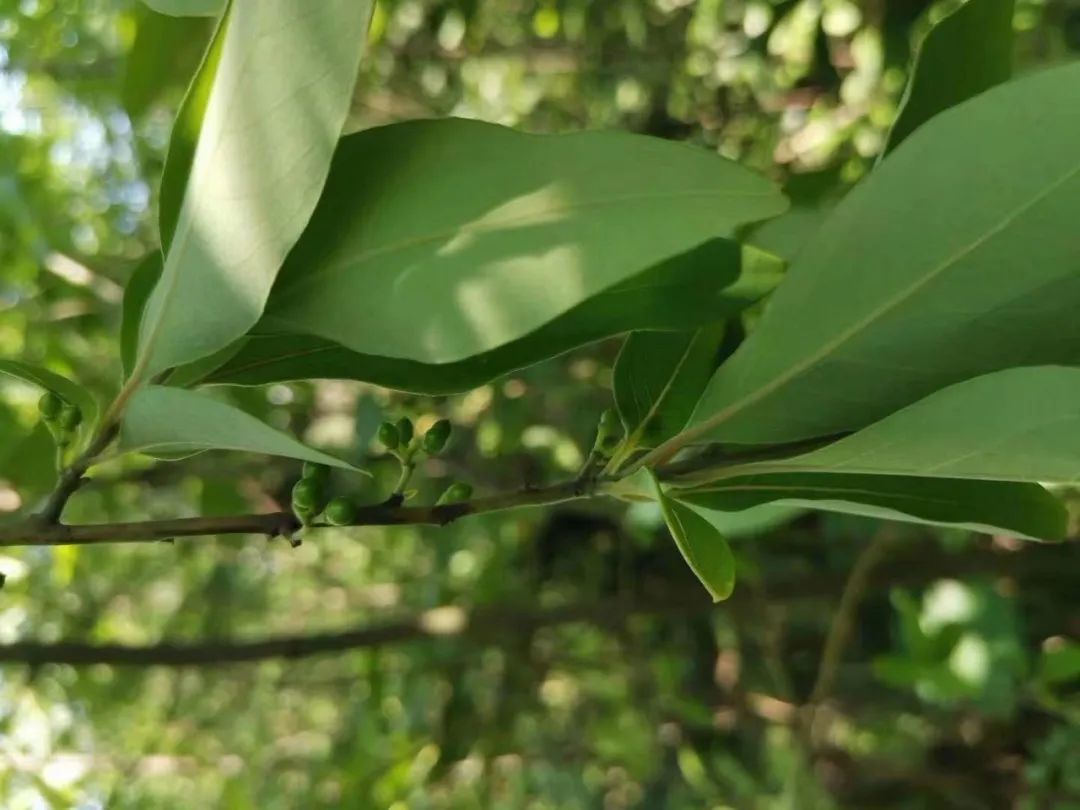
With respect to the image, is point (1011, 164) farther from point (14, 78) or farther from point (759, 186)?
point (14, 78)

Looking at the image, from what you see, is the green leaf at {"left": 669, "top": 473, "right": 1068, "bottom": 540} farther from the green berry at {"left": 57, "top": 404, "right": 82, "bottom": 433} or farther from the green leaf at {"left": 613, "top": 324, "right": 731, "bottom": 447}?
the green berry at {"left": 57, "top": 404, "right": 82, "bottom": 433}

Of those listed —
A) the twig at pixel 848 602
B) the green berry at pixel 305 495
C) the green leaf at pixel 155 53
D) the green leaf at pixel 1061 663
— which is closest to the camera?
the green berry at pixel 305 495

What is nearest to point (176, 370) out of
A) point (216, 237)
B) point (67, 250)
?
point (216, 237)

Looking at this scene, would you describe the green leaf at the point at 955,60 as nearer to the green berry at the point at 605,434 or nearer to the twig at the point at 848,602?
the green berry at the point at 605,434

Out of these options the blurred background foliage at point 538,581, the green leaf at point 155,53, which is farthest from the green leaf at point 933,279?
the blurred background foliage at point 538,581

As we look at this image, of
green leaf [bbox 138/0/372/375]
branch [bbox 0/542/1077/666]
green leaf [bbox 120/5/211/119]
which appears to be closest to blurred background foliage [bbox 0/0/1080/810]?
branch [bbox 0/542/1077/666]
